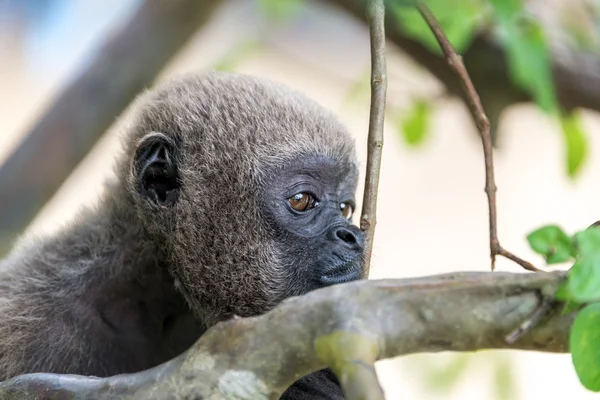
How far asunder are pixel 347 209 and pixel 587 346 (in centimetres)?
181

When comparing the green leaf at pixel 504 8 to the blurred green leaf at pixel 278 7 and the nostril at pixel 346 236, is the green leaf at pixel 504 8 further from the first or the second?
the blurred green leaf at pixel 278 7

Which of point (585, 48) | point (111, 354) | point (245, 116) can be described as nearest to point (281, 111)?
point (245, 116)

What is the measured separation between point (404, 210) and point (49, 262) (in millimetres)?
6191

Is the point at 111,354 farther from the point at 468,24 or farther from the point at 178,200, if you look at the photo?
the point at 468,24

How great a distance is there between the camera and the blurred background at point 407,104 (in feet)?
14.0

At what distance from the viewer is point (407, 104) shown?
4641 mm

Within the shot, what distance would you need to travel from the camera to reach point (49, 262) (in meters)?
3.14

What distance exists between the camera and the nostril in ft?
9.62

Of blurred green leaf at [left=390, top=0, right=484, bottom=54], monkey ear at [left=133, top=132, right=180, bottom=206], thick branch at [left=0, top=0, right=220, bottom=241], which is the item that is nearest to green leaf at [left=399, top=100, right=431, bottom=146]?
blurred green leaf at [left=390, top=0, right=484, bottom=54]

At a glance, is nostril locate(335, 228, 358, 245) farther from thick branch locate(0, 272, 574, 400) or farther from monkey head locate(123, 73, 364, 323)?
thick branch locate(0, 272, 574, 400)

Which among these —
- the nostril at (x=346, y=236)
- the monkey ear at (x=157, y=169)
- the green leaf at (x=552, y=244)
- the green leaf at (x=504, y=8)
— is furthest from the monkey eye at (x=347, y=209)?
the green leaf at (x=552, y=244)

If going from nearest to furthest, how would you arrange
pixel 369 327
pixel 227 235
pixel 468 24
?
pixel 369 327
pixel 227 235
pixel 468 24

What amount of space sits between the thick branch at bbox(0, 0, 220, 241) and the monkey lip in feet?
7.98

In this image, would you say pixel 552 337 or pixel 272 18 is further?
pixel 272 18
